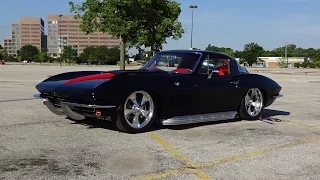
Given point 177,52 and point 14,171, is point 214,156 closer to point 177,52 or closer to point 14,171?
point 14,171

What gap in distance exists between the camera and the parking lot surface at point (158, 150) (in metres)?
4.44

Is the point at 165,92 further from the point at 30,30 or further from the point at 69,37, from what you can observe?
the point at 30,30

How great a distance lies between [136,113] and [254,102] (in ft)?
10.1

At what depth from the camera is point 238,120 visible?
8305 millimetres

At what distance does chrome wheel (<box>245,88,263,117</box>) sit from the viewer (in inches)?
325

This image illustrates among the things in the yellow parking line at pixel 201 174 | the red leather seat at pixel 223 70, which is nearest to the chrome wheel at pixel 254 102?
the red leather seat at pixel 223 70

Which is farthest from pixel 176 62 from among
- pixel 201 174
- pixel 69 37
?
pixel 69 37

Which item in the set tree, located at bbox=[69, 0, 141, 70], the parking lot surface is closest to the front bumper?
the parking lot surface

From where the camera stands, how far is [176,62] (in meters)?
7.45

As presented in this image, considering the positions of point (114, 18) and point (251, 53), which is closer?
point (114, 18)

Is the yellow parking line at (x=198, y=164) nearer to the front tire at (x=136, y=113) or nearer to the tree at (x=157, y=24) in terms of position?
the front tire at (x=136, y=113)

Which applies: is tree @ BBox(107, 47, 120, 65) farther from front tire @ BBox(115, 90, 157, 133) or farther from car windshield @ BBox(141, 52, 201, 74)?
front tire @ BBox(115, 90, 157, 133)

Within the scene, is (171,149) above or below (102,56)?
below

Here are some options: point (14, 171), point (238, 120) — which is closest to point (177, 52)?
point (238, 120)
